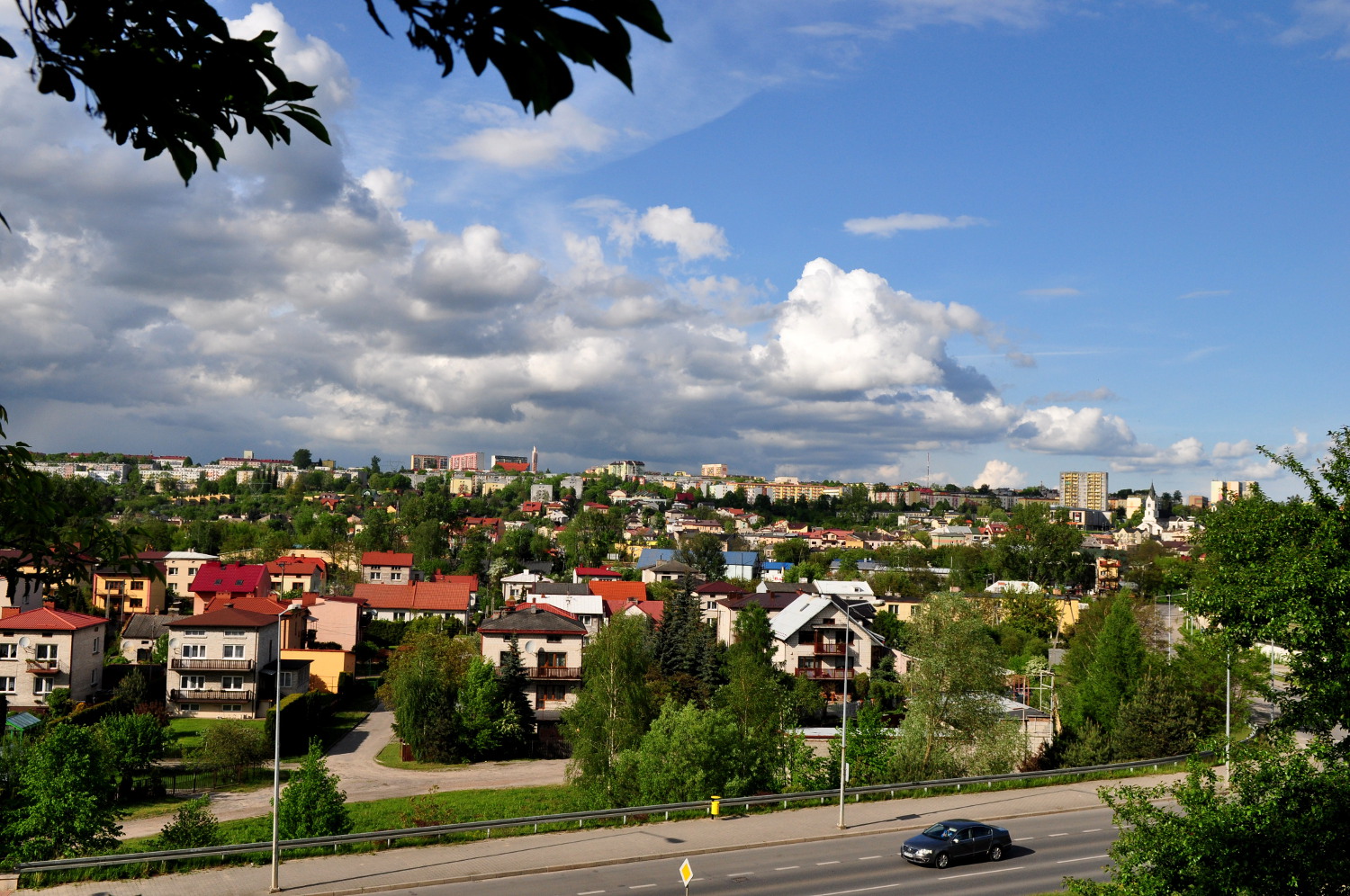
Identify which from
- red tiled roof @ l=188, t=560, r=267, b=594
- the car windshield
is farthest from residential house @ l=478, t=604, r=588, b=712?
the car windshield

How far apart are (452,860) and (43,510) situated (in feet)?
63.0

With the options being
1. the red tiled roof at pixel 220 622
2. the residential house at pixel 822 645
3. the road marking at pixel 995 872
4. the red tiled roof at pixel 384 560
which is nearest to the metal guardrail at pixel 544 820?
the road marking at pixel 995 872

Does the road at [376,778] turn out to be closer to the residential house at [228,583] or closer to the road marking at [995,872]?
the road marking at [995,872]

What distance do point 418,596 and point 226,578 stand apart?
13.3 m

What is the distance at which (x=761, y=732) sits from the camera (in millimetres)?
32688

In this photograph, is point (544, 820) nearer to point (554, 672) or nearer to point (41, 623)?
point (554, 672)

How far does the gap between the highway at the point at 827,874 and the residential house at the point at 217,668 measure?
31.7 m

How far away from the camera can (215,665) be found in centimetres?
4738

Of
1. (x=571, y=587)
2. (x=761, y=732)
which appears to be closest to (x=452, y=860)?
(x=761, y=732)

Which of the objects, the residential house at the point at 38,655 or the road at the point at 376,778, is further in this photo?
the residential house at the point at 38,655

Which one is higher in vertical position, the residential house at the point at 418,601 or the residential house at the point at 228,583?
the residential house at the point at 228,583

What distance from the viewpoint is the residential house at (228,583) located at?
62688 mm

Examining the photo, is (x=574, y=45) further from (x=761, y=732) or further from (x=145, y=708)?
(x=145, y=708)

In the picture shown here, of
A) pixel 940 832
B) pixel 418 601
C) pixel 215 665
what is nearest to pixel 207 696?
pixel 215 665
